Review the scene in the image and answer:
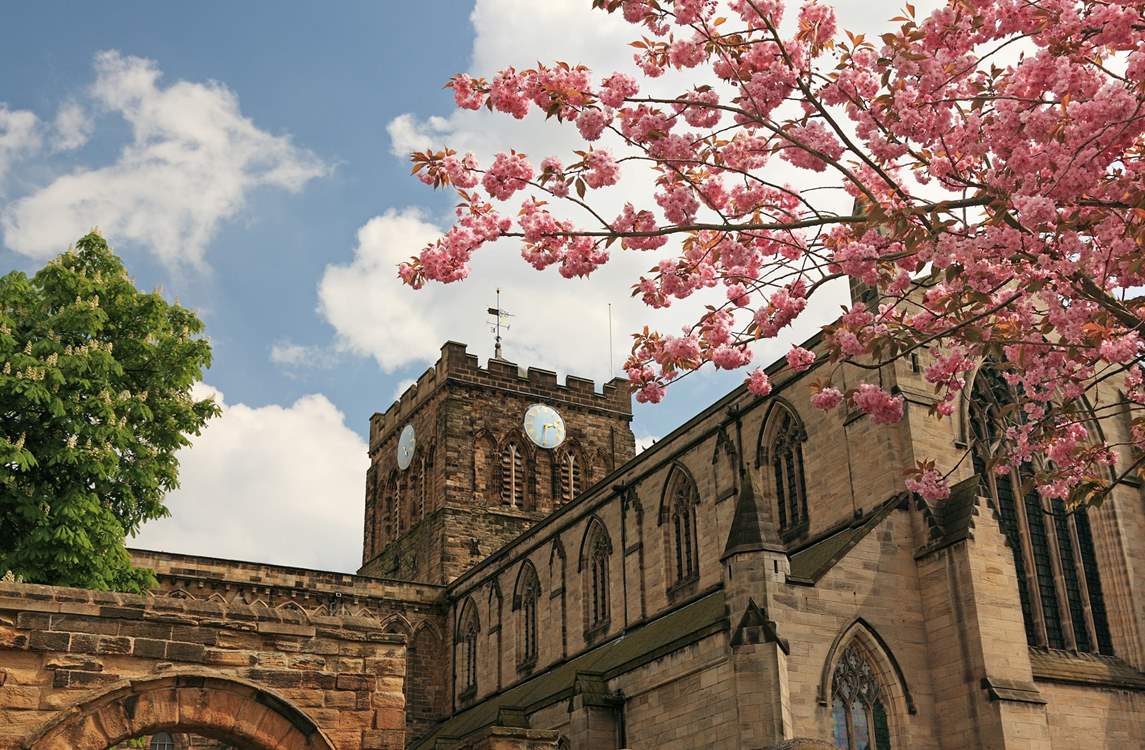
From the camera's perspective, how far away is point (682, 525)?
31562mm

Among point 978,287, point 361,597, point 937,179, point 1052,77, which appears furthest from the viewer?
point 361,597

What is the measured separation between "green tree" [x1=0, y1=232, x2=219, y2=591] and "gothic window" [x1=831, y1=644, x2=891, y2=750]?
12948mm

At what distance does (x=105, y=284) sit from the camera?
2342 centimetres

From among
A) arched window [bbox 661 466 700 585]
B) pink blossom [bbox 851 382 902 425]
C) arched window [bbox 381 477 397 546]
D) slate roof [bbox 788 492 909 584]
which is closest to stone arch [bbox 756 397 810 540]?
slate roof [bbox 788 492 909 584]

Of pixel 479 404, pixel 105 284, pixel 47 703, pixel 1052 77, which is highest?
pixel 479 404

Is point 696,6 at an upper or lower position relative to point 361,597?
lower

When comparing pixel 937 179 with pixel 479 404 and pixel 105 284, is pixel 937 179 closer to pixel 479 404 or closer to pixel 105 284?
pixel 105 284

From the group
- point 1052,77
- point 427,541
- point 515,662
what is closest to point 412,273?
point 1052,77

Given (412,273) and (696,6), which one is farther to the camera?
(412,273)

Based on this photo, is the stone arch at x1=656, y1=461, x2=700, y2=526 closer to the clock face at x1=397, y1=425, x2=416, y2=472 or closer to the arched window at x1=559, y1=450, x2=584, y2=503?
the arched window at x1=559, y1=450, x2=584, y2=503

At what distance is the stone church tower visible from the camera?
50.0 meters

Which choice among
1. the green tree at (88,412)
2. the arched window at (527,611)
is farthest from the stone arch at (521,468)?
the green tree at (88,412)

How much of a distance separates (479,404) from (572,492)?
566 cm

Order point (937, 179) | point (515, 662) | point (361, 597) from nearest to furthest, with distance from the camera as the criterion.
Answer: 1. point (937, 179)
2. point (515, 662)
3. point (361, 597)
